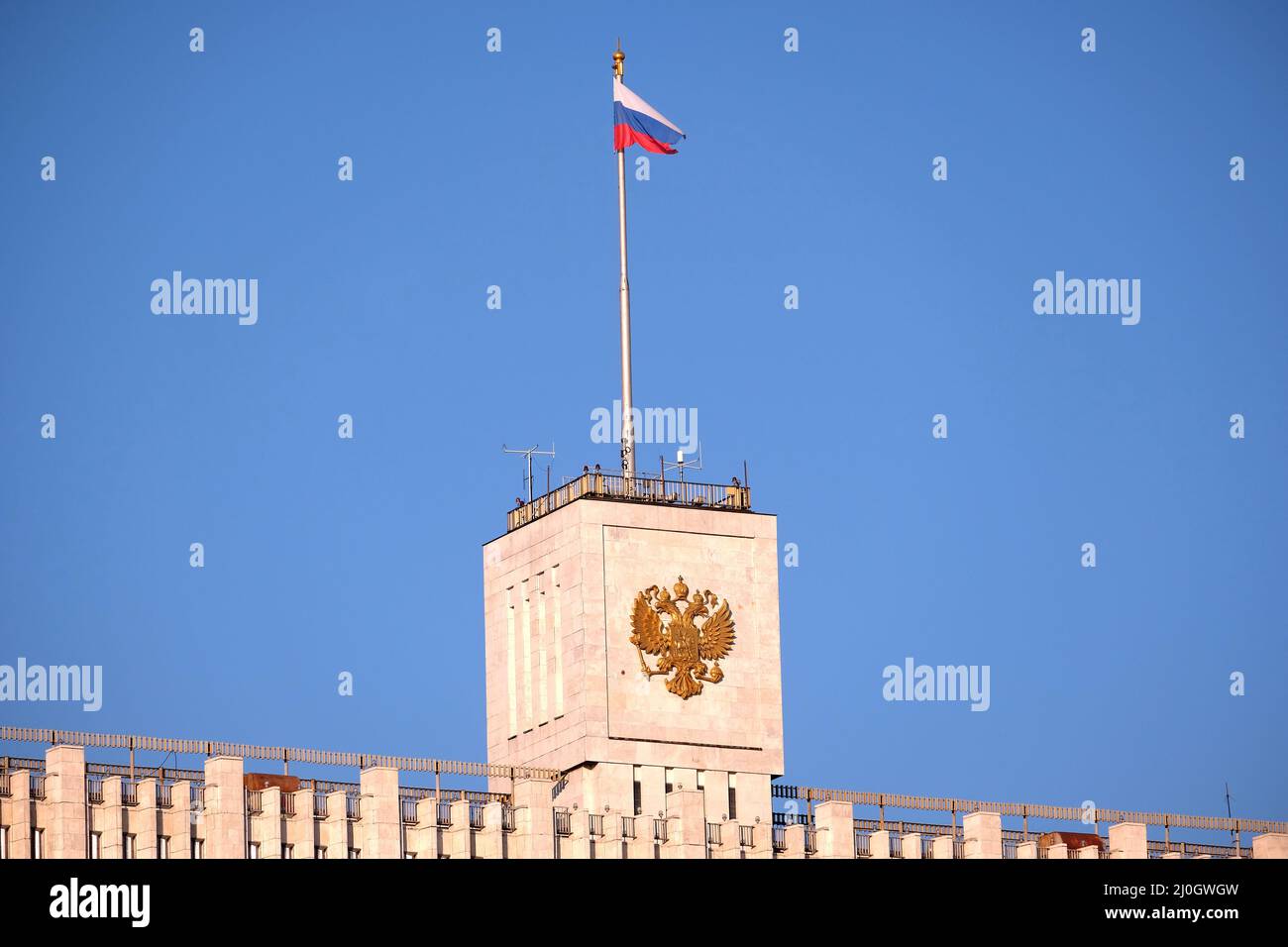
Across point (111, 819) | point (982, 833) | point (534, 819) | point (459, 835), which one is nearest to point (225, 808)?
point (111, 819)

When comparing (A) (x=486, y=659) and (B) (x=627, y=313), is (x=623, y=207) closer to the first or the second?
(B) (x=627, y=313)

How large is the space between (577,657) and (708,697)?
520 centimetres

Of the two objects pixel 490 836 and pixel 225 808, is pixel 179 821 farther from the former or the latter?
pixel 490 836

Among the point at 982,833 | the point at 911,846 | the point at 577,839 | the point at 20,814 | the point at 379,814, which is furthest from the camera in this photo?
the point at 982,833

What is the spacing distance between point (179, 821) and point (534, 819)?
13379 mm

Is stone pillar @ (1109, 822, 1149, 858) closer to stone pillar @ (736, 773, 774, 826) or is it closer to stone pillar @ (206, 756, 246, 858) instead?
stone pillar @ (736, 773, 774, 826)

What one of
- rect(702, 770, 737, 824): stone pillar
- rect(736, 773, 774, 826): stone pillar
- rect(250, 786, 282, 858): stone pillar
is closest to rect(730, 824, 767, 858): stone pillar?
rect(702, 770, 737, 824): stone pillar

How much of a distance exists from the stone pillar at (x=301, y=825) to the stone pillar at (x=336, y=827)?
1.98 feet

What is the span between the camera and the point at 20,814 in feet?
369

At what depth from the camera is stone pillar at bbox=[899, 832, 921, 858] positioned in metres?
132

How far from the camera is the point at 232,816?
116 metres

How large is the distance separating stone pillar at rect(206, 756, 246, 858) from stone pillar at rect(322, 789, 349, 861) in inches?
124
